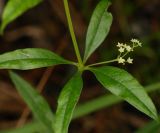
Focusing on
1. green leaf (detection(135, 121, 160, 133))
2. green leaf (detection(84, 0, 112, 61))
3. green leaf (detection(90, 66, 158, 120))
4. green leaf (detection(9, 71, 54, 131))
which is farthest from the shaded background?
green leaf (detection(90, 66, 158, 120))

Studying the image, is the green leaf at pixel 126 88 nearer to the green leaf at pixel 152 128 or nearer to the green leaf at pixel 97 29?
the green leaf at pixel 97 29

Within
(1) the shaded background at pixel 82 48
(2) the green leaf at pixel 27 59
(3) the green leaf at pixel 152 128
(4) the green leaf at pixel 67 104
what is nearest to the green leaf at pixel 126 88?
(4) the green leaf at pixel 67 104

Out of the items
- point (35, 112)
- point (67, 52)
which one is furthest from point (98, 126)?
point (35, 112)

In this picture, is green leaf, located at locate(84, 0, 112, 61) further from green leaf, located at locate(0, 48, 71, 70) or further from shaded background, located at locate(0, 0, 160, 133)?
shaded background, located at locate(0, 0, 160, 133)

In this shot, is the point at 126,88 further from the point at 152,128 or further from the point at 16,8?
the point at 152,128

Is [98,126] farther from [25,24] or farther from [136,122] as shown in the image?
[25,24]

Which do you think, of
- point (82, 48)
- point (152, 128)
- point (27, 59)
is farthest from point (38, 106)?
point (82, 48)
